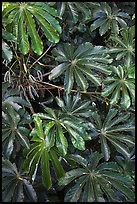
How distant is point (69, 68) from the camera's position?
4.33 ft

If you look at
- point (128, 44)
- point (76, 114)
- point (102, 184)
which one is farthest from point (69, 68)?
point (102, 184)

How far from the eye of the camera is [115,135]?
1346 mm

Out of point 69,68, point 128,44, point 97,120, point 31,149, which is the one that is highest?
point 128,44

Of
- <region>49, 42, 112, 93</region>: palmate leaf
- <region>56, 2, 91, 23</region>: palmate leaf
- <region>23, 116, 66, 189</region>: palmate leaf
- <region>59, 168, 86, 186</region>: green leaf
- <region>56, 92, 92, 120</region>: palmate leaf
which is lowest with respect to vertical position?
<region>59, 168, 86, 186</region>: green leaf

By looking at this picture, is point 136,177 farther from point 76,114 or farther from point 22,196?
point 22,196

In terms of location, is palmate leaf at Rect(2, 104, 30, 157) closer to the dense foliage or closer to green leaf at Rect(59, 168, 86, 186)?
the dense foliage

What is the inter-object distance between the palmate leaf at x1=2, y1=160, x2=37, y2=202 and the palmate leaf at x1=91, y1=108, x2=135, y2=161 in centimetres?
32

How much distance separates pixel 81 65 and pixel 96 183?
46 cm

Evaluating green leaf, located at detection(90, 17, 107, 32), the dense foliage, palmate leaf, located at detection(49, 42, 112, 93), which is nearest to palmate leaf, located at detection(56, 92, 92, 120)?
the dense foliage

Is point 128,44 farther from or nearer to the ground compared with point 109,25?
nearer to the ground

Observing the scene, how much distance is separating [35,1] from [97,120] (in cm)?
54

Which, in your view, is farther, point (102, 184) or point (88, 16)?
point (88, 16)

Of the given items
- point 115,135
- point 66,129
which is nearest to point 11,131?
point 66,129

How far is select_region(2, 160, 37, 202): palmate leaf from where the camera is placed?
1.21 metres
